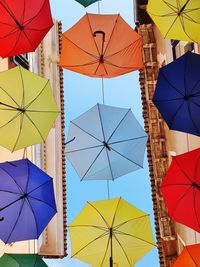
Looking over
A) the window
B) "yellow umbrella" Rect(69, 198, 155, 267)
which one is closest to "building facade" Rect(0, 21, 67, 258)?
the window

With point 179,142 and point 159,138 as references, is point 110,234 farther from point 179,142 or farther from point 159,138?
point 159,138

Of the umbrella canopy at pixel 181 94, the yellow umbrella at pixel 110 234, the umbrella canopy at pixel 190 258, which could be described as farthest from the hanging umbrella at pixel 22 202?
the umbrella canopy at pixel 181 94

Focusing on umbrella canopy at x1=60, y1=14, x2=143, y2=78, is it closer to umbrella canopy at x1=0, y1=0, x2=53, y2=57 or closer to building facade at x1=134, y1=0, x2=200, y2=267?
umbrella canopy at x1=0, y1=0, x2=53, y2=57

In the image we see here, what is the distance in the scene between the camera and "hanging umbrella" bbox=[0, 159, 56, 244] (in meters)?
12.9

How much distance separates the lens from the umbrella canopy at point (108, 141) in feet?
45.7

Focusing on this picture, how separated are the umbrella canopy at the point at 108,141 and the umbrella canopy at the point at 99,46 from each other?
1038 millimetres

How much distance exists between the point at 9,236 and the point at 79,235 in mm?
1700

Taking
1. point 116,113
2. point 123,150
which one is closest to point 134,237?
point 123,150

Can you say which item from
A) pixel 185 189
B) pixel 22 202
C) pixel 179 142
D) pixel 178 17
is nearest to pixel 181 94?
pixel 178 17

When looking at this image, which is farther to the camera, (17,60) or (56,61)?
(56,61)

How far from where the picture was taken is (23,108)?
13141mm

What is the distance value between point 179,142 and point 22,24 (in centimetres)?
593

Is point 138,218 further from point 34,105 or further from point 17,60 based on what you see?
point 17,60

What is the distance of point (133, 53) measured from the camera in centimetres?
1407
